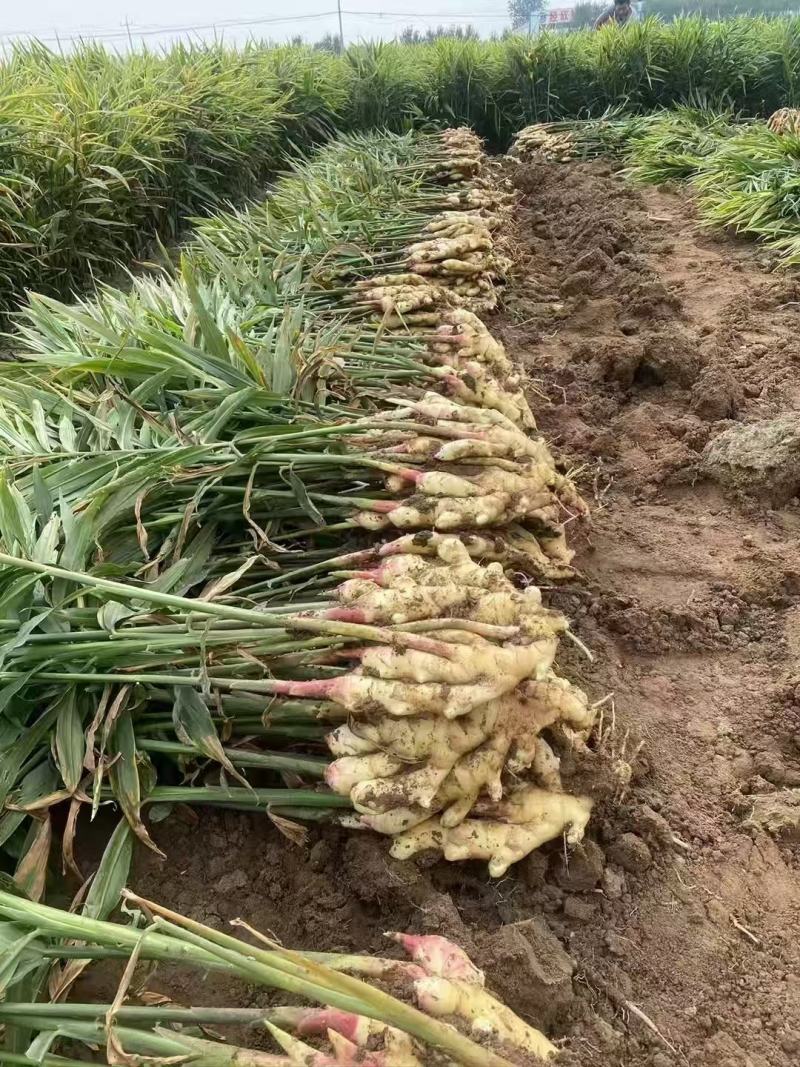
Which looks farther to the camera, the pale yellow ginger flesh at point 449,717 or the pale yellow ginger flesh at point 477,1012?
the pale yellow ginger flesh at point 449,717

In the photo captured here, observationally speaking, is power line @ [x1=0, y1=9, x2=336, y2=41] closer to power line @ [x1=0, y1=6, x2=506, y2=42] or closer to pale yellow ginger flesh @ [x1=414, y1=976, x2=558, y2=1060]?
power line @ [x1=0, y1=6, x2=506, y2=42]

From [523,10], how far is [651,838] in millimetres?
15728

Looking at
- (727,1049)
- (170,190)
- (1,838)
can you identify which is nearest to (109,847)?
(1,838)

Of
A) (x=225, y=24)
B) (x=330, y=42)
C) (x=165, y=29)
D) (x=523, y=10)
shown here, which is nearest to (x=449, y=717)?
(x=165, y=29)

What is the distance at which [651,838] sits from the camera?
1.42m

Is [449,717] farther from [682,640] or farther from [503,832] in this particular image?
[682,640]

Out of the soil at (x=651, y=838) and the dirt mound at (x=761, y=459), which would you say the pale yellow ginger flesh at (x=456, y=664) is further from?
the dirt mound at (x=761, y=459)

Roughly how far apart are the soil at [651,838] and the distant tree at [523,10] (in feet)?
43.9

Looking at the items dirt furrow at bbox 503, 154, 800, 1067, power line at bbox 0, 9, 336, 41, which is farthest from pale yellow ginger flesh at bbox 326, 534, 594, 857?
power line at bbox 0, 9, 336, 41

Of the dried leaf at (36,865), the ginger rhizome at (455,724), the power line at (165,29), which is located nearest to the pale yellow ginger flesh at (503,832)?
the ginger rhizome at (455,724)

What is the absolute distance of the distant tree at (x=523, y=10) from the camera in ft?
44.7

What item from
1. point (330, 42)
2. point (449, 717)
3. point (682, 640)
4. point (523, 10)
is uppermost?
point (523, 10)

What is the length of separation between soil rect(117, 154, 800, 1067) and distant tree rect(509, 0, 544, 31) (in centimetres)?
1337

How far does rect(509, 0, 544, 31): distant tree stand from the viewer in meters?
13.6
